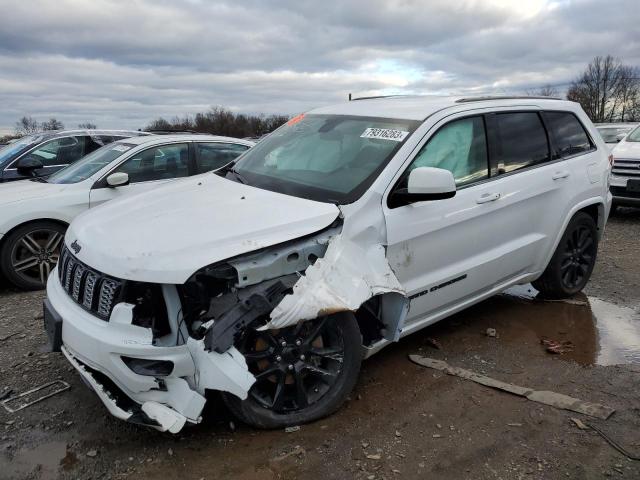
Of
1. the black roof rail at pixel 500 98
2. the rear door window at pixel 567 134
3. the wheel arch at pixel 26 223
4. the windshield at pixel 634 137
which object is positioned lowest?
the wheel arch at pixel 26 223

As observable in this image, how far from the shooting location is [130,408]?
2797 millimetres

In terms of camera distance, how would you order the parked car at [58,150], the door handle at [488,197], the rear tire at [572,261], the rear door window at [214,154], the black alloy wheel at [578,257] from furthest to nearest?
the parked car at [58,150] → the rear door window at [214,154] → the black alloy wheel at [578,257] → the rear tire at [572,261] → the door handle at [488,197]

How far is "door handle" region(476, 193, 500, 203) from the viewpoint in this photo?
12.7 ft

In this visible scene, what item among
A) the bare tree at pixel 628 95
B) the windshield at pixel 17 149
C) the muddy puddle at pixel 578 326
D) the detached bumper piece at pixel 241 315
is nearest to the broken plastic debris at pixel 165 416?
the detached bumper piece at pixel 241 315

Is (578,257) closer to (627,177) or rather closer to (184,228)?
(184,228)

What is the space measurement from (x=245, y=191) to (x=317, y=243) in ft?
2.61

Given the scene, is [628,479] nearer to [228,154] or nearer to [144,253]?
[144,253]

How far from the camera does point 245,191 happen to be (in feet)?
11.9

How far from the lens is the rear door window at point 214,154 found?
6738 millimetres

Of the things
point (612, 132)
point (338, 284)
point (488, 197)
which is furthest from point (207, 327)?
point (612, 132)

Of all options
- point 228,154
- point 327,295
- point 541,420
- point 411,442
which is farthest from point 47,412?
point 228,154

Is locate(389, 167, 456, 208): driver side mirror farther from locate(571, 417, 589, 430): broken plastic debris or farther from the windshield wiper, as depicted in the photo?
locate(571, 417, 589, 430): broken plastic debris

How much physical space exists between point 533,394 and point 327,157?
81.4 inches

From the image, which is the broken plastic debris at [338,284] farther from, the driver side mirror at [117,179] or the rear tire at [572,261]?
the driver side mirror at [117,179]
